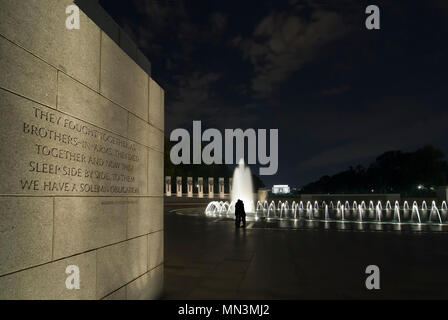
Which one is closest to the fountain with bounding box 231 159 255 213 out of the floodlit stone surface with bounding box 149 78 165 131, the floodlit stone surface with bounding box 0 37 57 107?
the floodlit stone surface with bounding box 149 78 165 131

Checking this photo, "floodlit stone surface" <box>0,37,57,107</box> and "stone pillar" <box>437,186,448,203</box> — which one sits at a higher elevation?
"floodlit stone surface" <box>0,37,57,107</box>

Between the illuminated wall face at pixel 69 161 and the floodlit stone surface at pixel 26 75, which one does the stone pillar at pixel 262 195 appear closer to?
the illuminated wall face at pixel 69 161

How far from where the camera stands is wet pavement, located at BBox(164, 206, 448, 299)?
5964 mm

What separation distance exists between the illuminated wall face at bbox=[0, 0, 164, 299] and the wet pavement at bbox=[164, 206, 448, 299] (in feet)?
5.29

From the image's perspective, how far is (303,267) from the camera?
7738mm

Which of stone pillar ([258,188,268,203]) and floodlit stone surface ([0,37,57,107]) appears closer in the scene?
floodlit stone surface ([0,37,57,107])

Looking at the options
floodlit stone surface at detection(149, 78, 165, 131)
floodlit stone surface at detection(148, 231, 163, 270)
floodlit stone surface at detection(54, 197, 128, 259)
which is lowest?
floodlit stone surface at detection(148, 231, 163, 270)

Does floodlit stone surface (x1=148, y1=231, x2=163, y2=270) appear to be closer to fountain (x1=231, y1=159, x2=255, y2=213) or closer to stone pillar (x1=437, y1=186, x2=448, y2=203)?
fountain (x1=231, y1=159, x2=255, y2=213)

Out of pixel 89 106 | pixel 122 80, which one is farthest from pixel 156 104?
pixel 89 106

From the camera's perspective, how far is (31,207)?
10.6 ft

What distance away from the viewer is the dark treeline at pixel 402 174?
63.2 meters

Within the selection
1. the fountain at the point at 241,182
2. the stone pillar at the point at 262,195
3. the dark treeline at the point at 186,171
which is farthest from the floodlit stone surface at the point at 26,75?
the dark treeline at the point at 186,171
